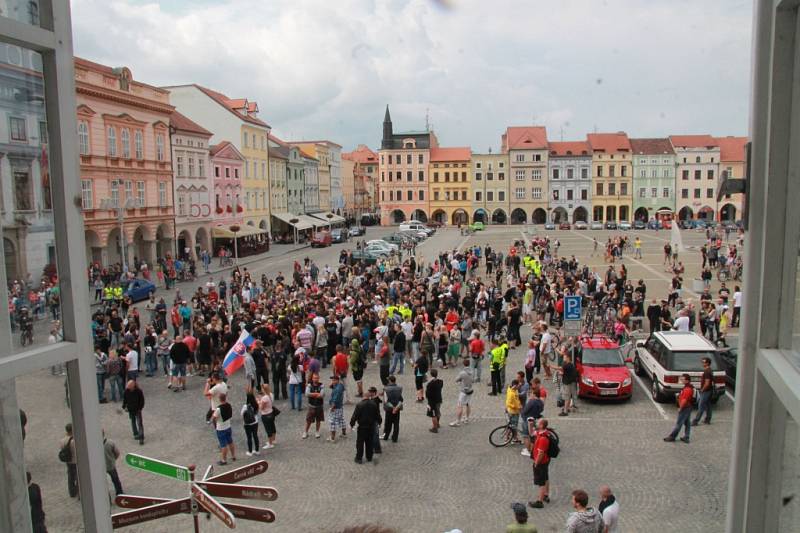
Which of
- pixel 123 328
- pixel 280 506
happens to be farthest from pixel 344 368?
pixel 123 328

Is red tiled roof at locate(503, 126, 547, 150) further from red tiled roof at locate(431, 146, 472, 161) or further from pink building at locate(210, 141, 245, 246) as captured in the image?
pink building at locate(210, 141, 245, 246)

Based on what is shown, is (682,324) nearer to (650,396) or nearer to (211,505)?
(650,396)

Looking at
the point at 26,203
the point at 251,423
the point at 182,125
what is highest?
the point at 182,125

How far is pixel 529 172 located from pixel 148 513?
92.9m

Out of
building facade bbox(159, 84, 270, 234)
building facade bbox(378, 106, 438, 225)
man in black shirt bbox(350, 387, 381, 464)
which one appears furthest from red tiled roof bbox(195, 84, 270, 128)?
man in black shirt bbox(350, 387, 381, 464)

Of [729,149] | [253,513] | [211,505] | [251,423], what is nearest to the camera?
[253,513]

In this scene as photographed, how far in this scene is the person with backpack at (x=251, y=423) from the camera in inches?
459

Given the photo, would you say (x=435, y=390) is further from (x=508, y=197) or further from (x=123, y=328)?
(x=508, y=197)

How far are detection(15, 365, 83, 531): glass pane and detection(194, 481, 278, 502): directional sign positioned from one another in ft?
10.1

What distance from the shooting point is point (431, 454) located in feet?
39.3

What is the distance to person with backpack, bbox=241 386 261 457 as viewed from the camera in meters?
11.6

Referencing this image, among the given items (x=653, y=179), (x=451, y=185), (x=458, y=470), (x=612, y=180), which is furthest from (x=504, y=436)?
(x=653, y=179)

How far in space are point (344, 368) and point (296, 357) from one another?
106 cm

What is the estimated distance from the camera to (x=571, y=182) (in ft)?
308
